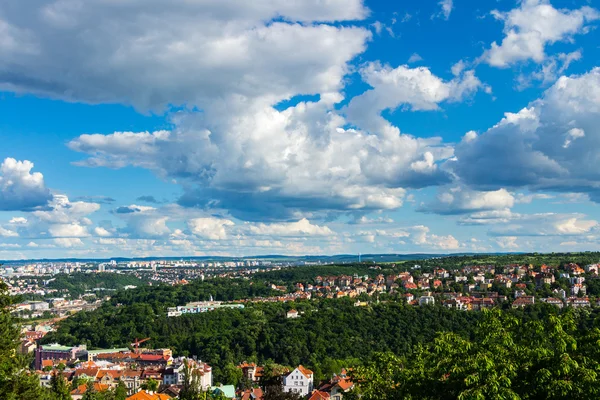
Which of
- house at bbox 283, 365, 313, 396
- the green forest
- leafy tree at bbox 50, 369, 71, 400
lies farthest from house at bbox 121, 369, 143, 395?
leafy tree at bbox 50, 369, 71, 400

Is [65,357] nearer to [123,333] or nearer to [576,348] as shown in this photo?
[123,333]

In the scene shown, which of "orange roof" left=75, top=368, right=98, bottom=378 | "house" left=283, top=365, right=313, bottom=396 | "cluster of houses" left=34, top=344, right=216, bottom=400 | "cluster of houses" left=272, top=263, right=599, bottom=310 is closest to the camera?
"house" left=283, top=365, right=313, bottom=396

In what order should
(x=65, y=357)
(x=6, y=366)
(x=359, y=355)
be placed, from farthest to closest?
(x=65, y=357), (x=359, y=355), (x=6, y=366)

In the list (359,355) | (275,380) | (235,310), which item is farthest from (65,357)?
(275,380)

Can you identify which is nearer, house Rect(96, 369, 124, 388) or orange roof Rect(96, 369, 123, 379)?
house Rect(96, 369, 124, 388)

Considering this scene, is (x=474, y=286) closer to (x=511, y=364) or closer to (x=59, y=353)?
(x=59, y=353)

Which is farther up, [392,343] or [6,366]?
[6,366]

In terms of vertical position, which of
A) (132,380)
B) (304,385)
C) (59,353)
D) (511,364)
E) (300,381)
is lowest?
(59,353)

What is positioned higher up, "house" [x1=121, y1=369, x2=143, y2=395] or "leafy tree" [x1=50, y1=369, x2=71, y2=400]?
"leafy tree" [x1=50, y1=369, x2=71, y2=400]

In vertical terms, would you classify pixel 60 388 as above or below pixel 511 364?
below

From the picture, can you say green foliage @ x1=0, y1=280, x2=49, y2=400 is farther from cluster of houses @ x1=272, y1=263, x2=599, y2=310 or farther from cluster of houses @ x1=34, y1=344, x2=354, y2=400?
cluster of houses @ x1=272, y1=263, x2=599, y2=310

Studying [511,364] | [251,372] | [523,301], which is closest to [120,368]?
[251,372]
